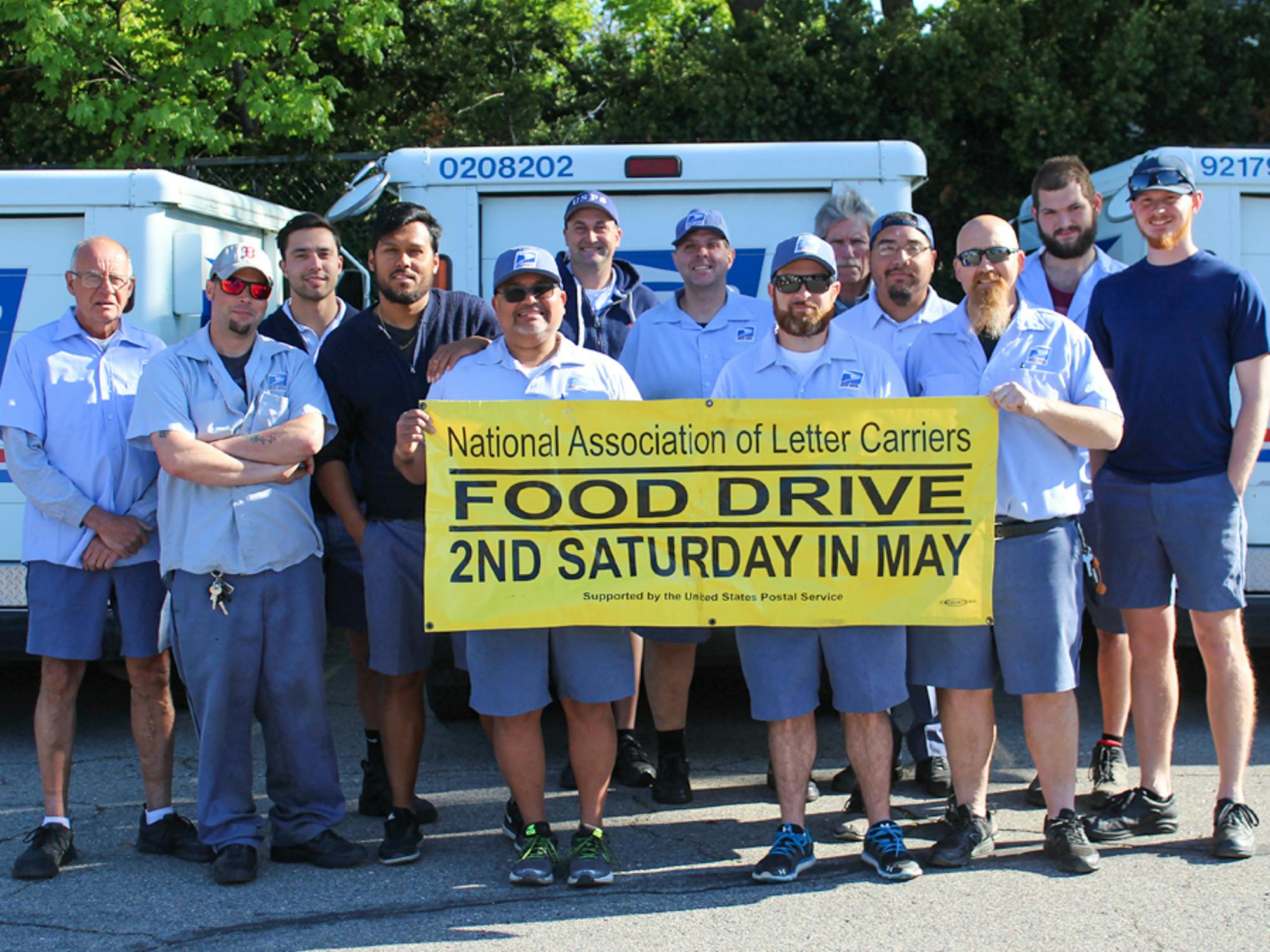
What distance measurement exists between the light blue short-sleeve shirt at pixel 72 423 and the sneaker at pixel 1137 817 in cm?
342

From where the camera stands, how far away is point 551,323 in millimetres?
4395

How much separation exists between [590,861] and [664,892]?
0.26 metres

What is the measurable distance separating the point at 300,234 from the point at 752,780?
2.87m

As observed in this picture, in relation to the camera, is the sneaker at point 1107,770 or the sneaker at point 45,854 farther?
the sneaker at point 1107,770

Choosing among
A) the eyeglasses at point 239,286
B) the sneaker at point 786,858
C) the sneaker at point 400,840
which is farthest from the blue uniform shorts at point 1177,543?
the eyeglasses at point 239,286

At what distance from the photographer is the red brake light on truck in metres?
5.83

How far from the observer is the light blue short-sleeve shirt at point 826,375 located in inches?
173

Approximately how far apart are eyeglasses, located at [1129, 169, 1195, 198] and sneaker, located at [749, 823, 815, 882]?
2.48 metres

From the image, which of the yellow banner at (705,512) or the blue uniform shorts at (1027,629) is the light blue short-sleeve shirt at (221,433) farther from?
the blue uniform shorts at (1027,629)

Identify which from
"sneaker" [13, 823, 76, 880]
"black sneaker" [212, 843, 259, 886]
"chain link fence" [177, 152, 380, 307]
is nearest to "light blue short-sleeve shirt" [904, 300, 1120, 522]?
"black sneaker" [212, 843, 259, 886]

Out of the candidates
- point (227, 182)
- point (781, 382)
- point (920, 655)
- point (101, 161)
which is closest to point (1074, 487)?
point (920, 655)

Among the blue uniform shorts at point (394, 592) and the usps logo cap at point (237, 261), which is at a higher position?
the usps logo cap at point (237, 261)

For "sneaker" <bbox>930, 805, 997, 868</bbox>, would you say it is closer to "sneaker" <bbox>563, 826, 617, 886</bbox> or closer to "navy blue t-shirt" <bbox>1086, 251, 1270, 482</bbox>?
"sneaker" <bbox>563, 826, 617, 886</bbox>

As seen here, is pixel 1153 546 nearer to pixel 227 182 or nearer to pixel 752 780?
pixel 752 780
